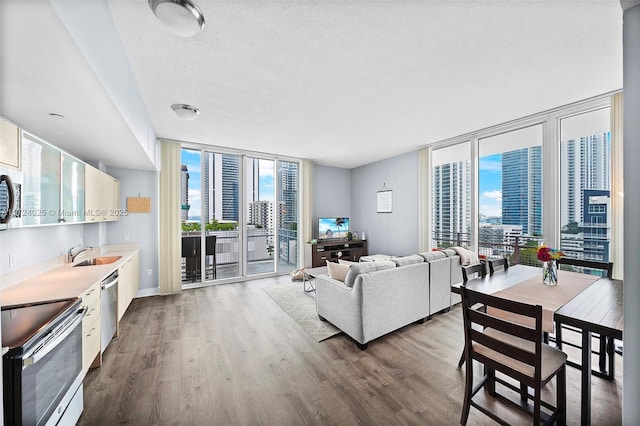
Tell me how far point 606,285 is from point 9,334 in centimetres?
399

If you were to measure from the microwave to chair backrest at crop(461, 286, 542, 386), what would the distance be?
3.09 m

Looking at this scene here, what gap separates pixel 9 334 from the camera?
123 cm

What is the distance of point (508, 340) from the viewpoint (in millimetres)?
1745

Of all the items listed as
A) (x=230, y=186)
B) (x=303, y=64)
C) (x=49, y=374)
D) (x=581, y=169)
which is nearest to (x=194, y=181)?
(x=230, y=186)

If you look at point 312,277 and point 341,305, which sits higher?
point 341,305

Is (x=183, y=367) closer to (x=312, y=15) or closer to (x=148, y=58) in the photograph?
(x=148, y=58)

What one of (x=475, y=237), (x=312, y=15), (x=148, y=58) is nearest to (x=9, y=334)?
(x=148, y=58)

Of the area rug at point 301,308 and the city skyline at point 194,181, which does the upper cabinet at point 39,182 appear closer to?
the city skyline at point 194,181

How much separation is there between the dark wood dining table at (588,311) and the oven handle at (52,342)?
257 cm

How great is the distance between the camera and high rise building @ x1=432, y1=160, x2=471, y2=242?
441 cm

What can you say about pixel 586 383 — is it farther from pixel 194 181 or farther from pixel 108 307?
pixel 194 181

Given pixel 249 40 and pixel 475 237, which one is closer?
pixel 249 40

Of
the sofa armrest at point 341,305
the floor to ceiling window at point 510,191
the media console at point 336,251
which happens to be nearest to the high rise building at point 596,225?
the floor to ceiling window at point 510,191

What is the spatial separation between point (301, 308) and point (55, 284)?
260cm
